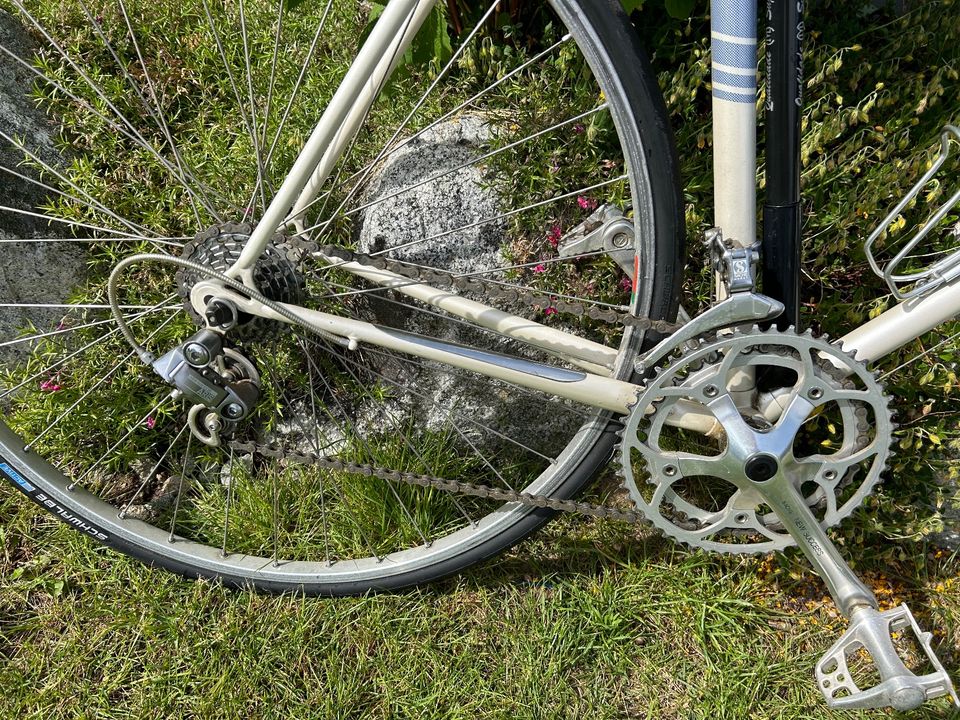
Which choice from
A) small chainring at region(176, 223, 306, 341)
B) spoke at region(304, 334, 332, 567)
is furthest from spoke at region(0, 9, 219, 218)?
spoke at region(304, 334, 332, 567)

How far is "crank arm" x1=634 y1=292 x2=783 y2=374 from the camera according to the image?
138 centimetres

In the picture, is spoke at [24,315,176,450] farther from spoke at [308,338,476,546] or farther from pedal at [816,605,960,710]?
pedal at [816,605,960,710]

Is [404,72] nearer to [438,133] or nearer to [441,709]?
[438,133]

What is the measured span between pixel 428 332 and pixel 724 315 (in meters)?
0.94

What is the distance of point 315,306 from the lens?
6.30 feet

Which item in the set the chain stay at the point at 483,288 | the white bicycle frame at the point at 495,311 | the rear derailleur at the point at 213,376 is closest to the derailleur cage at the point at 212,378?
the rear derailleur at the point at 213,376

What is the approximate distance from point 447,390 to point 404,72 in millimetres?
896

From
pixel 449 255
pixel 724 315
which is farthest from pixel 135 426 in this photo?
pixel 724 315

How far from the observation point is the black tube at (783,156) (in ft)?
4.26

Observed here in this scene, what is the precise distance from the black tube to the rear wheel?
0.57m

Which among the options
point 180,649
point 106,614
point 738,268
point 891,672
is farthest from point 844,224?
point 106,614

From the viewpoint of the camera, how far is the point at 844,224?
1.83m

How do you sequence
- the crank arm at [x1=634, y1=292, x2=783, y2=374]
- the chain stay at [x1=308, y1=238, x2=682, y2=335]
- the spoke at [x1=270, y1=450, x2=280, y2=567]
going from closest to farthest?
the crank arm at [x1=634, y1=292, x2=783, y2=374]
the chain stay at [x1=308, y1=238, x2=682, y2=335]
the spoke at [x1=270, y1=450, x2=280, y2=567]

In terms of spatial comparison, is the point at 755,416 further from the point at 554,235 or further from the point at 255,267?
the point at 255,267
